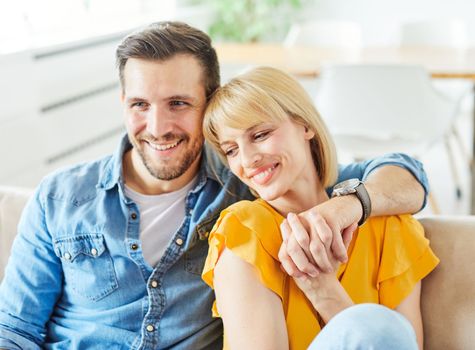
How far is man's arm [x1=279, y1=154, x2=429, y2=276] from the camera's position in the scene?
4.67 ft

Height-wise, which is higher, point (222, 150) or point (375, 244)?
point (222, 150)

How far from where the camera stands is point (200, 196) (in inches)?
67.9

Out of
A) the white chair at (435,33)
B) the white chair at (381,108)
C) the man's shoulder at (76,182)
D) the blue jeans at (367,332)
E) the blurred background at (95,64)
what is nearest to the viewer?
the blue jeans at (367,332)

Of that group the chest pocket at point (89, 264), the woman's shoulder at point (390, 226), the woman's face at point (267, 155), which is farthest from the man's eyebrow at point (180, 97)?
the woman's shoulder at point (390, 226)

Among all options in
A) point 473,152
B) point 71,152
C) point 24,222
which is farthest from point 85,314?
point 473,152

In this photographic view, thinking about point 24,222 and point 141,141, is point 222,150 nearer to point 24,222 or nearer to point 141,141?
point 141,141

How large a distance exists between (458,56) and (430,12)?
2.17 metres

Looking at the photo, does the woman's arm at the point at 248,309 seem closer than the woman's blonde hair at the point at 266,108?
Yes

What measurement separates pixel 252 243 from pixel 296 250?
0.33ft

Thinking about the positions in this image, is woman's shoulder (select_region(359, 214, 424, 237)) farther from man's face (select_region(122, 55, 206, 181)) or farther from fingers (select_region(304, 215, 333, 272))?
man's face (select_region(122, 55, 206, 181))

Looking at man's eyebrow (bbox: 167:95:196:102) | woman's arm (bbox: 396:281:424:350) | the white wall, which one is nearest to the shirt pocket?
man's eyebrow (bbox: 167:95:196:102)

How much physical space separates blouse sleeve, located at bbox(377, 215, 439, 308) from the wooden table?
185cm

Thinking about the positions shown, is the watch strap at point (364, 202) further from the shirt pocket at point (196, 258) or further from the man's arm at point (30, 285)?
the man's arm at point (30, 285)

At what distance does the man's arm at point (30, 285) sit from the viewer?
1676mm
